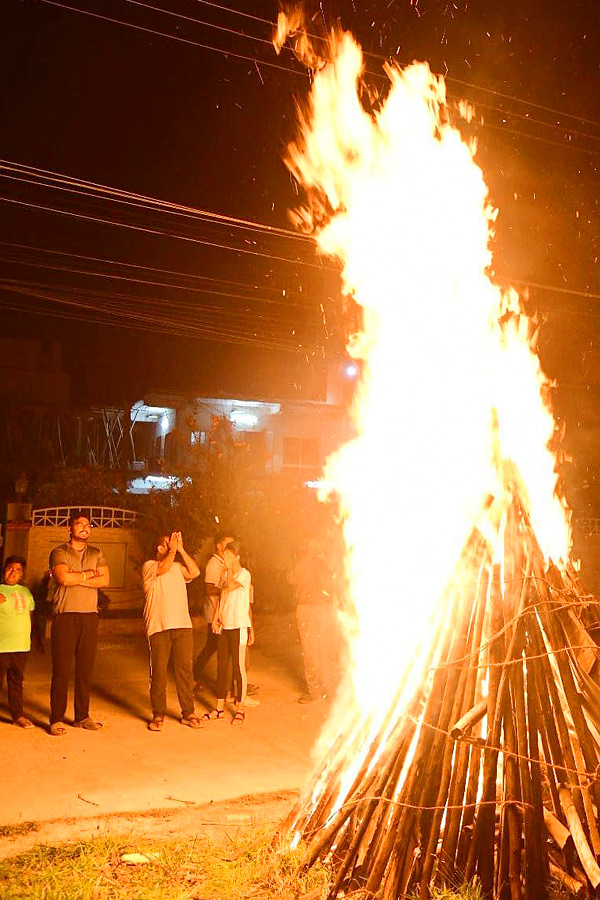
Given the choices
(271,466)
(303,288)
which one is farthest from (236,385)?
(303,288)

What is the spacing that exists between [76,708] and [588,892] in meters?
5.13

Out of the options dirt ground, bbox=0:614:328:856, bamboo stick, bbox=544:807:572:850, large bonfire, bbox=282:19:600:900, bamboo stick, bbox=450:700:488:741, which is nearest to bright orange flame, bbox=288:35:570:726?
large bonfire, bbox=282:19:600:900

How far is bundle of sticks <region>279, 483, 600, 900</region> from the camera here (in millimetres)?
3895

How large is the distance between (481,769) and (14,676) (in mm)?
5136

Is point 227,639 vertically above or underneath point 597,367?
underneath

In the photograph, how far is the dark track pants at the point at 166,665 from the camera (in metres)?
7.71

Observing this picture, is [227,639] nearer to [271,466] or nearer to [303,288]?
[303,288]

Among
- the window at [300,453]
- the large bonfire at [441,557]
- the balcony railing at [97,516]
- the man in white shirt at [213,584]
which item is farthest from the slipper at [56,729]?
Result: the window at [300,453]

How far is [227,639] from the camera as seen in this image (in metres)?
8.32

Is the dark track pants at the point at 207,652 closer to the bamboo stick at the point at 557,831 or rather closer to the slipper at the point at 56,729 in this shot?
the slipper at the point at 56,729

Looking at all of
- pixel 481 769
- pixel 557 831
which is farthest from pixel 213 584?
pixel 557 831

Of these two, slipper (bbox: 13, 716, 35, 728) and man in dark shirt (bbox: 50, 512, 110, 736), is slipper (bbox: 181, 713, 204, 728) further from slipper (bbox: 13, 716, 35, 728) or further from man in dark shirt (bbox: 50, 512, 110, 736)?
slipper (bbox: 13, 716, 35, 728)

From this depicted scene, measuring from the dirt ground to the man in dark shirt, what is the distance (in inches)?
10.4

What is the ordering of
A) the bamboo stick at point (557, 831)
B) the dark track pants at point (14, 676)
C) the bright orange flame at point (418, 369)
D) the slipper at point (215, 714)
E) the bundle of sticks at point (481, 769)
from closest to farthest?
1. the bundle of sticks at point (481, 769)
2. the bamboo stick at point (557, 831)
3. the bright orange flame at point (418, 369)
4. the dark track pants at point (14, 676)
5. the slipper at point (215, 714)
